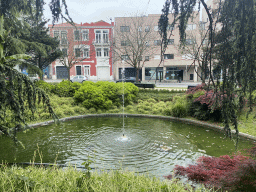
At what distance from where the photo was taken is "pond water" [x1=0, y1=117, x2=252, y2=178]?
16.6 feet

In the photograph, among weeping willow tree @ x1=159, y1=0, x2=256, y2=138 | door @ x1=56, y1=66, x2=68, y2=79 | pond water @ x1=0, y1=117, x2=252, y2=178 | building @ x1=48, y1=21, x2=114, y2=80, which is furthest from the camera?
door @ x1=56, y1=66, x2=68, y2=79

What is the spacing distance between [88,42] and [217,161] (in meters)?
28.9

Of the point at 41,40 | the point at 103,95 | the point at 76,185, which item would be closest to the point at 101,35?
the point at 41,40

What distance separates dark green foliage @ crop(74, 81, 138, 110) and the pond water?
2.80 m

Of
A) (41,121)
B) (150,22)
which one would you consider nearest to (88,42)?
(150,22)

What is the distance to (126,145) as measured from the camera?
6.28 m

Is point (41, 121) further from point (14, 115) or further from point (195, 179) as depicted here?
point (195, 179)

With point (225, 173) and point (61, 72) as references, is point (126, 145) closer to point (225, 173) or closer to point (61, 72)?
point (225, 173)

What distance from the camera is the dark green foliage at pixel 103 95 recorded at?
38.7 ft

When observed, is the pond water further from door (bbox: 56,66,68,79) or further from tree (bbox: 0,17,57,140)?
door (bbox: 56,66,68,79)

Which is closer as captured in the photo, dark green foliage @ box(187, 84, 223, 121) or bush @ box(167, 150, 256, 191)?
bush @ box(167, 150, 256, 191)

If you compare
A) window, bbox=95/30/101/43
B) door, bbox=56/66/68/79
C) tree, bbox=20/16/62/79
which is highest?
window, bbox=95/30/101/43

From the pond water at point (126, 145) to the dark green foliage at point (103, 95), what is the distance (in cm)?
280

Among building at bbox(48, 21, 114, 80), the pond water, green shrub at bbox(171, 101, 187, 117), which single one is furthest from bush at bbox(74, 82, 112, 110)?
building at bbox(48, 21, 114, 80)
